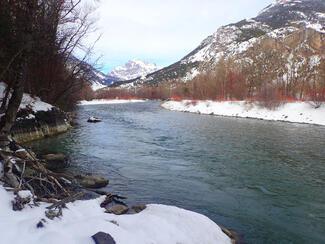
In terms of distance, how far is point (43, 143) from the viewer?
25.8 meters

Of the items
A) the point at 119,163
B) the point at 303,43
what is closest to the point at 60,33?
the point at 119,163

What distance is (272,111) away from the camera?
60125mm

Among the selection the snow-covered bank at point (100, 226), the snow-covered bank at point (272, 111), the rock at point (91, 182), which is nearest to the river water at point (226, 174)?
the rock at point (91, 182)

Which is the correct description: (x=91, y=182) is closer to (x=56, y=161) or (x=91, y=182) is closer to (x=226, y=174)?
(x=56, y=161)

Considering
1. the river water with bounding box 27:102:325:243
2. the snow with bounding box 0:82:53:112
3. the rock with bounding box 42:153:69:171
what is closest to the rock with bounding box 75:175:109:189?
the river water with bounding box 27:102:325:243

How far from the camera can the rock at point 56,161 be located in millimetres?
18808

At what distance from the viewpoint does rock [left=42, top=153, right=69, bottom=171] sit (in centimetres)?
1881

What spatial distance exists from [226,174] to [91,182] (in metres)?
7.02

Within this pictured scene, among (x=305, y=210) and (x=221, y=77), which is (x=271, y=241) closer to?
(x=305, y=210)

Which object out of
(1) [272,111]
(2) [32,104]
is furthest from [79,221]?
(1) [272,111]

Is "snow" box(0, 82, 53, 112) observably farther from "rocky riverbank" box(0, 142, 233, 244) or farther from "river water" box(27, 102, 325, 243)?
"rocky riverbank" box(0, 142, 233, 244)

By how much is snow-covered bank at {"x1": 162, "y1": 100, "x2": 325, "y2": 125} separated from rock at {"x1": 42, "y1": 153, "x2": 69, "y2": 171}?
124 ft

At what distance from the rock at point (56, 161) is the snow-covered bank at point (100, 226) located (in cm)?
854

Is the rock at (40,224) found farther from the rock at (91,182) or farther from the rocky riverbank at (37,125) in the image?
the rocky riverbank at (37,125)
